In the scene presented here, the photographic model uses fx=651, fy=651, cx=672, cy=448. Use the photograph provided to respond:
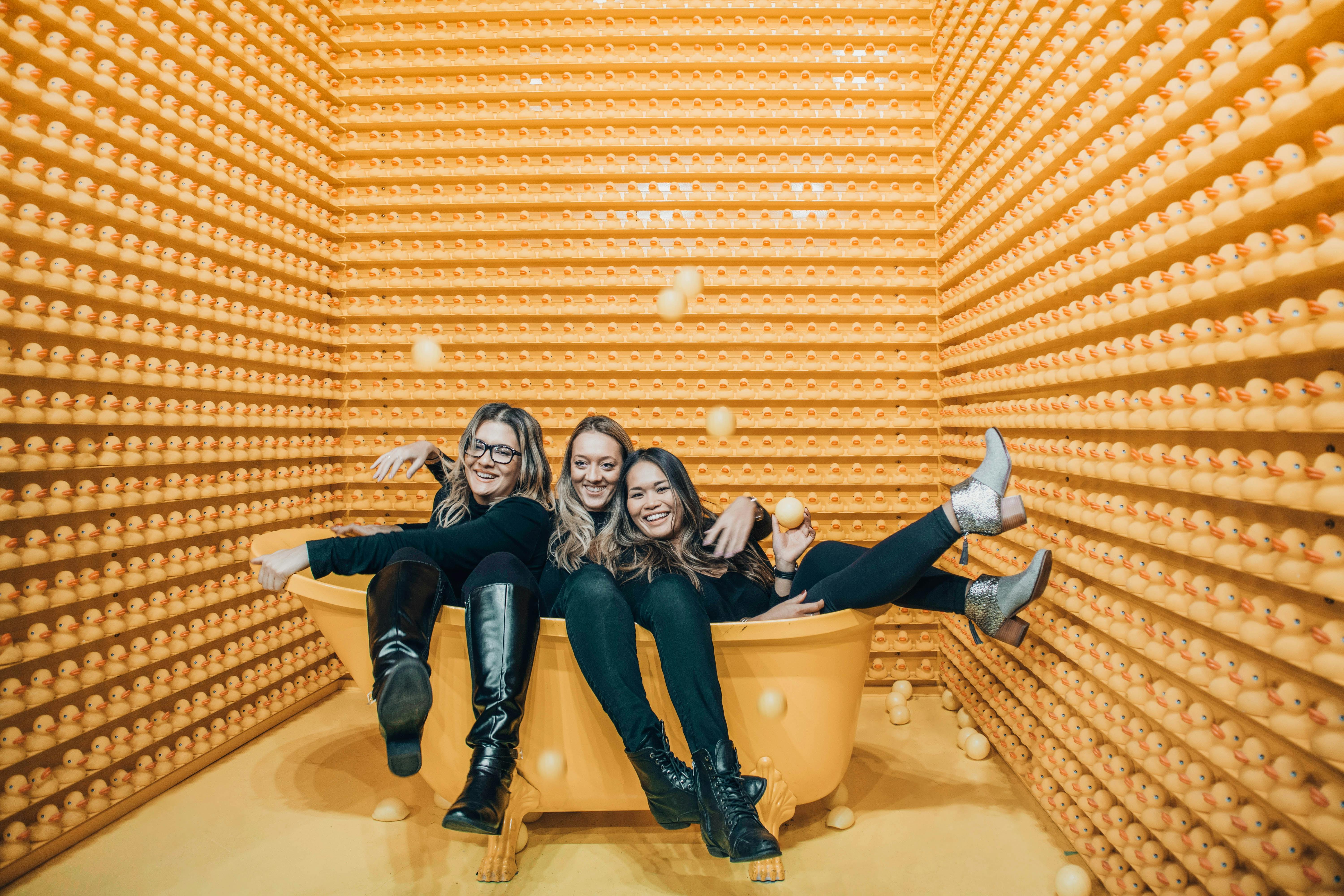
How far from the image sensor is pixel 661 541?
2.01m

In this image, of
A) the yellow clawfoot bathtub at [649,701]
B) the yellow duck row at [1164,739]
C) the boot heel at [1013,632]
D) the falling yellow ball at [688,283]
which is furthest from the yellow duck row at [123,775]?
the yellow duck row at [1164,739]

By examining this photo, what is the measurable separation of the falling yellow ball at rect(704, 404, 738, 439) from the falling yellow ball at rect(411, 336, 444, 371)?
4.74 feet

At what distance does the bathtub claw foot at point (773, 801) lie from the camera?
1.86 m

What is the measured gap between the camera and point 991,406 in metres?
2.64

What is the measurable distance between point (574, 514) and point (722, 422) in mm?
1357

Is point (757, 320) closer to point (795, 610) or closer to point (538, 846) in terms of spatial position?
point (795, 610)

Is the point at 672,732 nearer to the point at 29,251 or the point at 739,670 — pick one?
the point at 739,670

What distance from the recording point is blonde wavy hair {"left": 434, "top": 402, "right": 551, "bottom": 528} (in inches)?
85.0

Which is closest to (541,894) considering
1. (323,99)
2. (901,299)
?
(901,299)

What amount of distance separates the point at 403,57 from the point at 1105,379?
12.2 feet

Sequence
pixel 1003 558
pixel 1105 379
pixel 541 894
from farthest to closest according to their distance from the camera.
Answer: pixel 1003 558
pixel 1105 379
pixel 541 894

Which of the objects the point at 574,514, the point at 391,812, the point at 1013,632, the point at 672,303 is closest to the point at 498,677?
the point at 574,514

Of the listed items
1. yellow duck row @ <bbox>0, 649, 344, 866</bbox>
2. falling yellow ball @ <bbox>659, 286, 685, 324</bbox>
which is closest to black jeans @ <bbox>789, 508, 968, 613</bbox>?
falling yellow ball @ <bbox>659, 286, 685, 324</bbox>

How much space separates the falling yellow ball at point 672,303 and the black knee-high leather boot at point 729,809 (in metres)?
2.13
